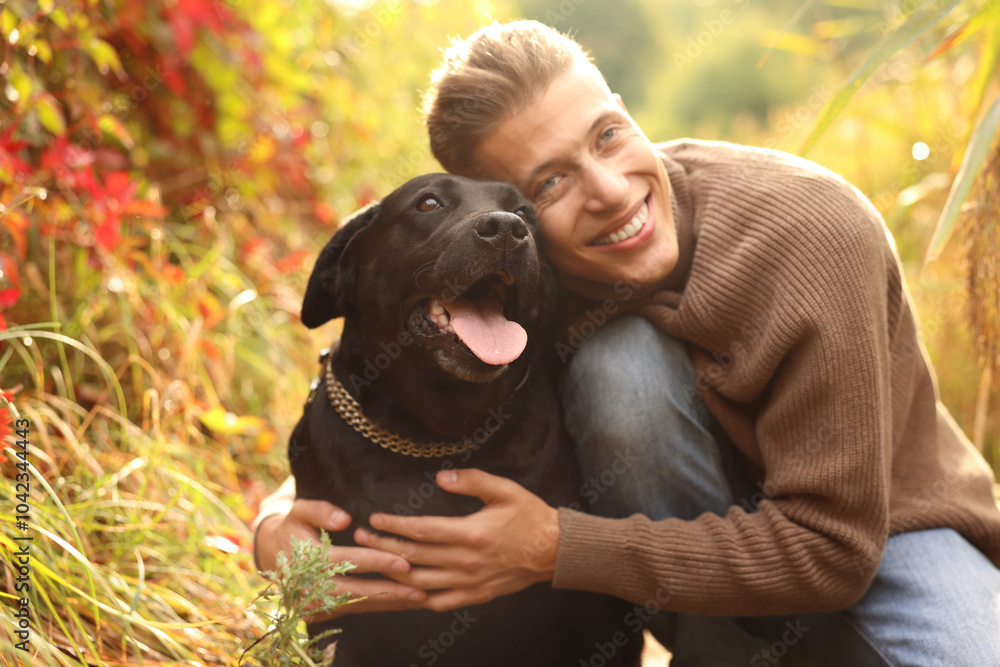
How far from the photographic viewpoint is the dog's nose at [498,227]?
1.46 meters

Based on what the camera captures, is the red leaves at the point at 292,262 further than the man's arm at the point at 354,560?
Yes

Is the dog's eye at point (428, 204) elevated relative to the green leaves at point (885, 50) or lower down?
lower down

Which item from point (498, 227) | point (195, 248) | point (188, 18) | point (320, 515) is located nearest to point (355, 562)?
point (320, 515)

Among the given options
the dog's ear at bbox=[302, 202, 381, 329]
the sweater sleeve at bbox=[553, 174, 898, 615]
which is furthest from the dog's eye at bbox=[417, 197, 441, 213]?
the sweater sleeve at bbox=[553, 174, 898, 615]

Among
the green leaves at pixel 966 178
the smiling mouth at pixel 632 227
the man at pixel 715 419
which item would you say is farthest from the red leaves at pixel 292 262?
the green leaves at pixel 966 178

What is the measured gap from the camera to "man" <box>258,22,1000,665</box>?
5.05ft

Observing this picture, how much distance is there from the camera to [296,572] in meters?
1.21

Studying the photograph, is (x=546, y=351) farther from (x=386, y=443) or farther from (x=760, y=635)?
(x=760, y=635)

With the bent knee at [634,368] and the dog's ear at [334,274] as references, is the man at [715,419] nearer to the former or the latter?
the bent knee at [634,368]

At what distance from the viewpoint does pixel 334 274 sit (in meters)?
1.75

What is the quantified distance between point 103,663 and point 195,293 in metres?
1.38

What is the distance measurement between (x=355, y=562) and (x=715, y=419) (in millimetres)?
916

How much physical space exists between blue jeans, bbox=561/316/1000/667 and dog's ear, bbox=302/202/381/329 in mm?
590

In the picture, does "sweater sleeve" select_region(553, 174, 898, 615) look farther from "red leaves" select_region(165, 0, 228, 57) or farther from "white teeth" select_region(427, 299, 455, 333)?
"red leaves" select_region(165, 0, 228, 57)
